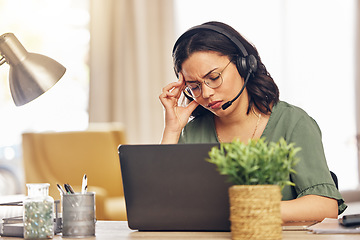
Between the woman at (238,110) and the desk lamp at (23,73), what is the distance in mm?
566

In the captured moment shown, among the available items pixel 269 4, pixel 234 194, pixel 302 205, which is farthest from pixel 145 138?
pixel 234 194

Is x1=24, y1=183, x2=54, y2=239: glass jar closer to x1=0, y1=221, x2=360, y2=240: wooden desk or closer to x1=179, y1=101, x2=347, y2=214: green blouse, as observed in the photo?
x1=0, y1=221, x2=360, y2=240: wooden desk

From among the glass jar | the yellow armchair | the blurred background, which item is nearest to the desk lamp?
the glass jar

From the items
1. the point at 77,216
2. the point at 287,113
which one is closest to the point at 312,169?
the point at 287,113

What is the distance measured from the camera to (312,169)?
1654 millimetres

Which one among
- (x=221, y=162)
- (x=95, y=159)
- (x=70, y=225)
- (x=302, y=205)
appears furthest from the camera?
(x=95, y=159)

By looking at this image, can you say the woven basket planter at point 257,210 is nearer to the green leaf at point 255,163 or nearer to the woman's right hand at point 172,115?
the green leaf at point 255,163

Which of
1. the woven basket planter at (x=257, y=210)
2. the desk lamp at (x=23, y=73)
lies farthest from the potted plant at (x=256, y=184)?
the desk lamp at (x=23, y=73)

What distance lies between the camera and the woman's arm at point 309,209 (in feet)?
4.83

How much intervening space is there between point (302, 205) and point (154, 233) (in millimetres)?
434

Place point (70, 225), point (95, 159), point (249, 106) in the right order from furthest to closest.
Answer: point (95, 159)
point (249, 106)
point (70, 225)

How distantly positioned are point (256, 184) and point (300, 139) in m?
0.68

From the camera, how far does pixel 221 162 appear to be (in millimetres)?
1103

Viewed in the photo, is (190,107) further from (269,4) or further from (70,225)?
(269,4)
